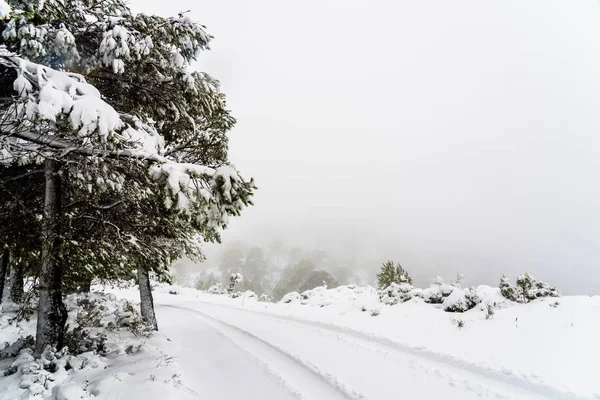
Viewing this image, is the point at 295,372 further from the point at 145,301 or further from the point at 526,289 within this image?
the point at 526,289

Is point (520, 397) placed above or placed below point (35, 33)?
below

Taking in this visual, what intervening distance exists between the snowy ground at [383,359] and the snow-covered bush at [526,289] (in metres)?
0.68

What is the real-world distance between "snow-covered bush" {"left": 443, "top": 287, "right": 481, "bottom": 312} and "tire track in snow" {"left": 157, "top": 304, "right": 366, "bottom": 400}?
724 cm

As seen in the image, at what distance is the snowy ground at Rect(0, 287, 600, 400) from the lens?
18.3ft

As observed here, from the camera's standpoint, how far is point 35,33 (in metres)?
4.48

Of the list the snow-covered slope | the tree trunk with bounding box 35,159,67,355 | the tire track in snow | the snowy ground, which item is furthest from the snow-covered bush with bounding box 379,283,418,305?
the tree trunk with bounding box 35,159,67,355

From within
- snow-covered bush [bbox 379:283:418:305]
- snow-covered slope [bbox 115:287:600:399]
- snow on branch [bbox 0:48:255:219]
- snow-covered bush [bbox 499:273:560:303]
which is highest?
snow on branch [bbox 0:48:255:219]

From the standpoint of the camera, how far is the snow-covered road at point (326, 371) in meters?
5.64

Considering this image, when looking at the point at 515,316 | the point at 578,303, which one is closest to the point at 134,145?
the point at 515,316

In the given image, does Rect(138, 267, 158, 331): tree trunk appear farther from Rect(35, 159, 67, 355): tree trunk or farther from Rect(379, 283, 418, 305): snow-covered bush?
Rect(379, 283, 418, 305): snow-covered bush

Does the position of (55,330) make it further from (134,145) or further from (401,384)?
(401,384)

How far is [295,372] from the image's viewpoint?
668 centimetres

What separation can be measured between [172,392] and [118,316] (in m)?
5.73

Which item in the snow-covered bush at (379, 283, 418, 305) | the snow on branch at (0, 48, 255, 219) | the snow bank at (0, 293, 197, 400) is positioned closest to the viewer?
the snow on branch at (0, 48, 255, 219)
